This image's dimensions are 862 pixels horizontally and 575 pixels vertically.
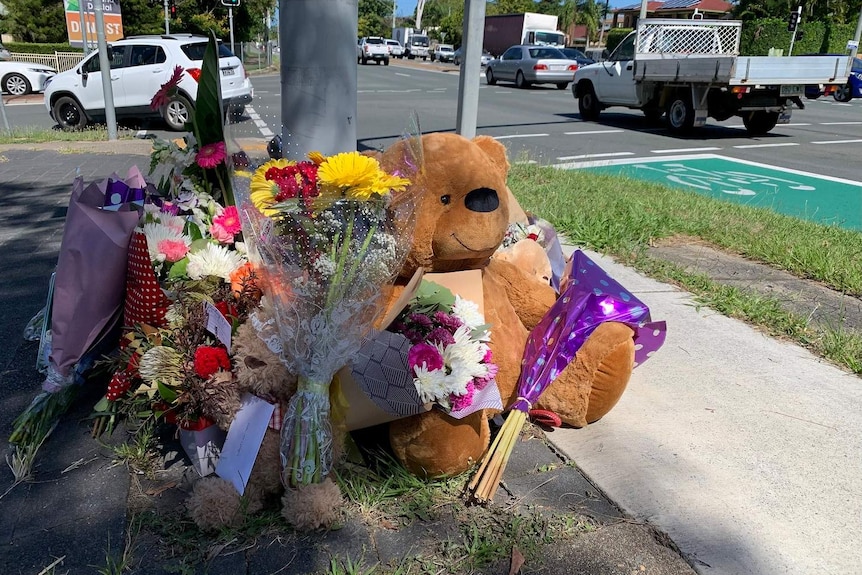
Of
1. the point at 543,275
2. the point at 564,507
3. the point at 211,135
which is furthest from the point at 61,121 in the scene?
the point at 564,507

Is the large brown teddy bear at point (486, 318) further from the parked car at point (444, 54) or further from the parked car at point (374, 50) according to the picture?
the parked car at point (444, 54)

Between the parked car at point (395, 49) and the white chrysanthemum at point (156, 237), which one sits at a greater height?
the parked car at point (395, 49)

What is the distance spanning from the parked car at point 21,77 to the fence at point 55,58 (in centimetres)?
524

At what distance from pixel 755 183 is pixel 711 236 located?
3948 mm

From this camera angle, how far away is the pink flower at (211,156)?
3139 mm

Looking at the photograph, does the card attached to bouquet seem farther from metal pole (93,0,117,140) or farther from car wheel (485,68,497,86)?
car wheel (485,68,497,86)

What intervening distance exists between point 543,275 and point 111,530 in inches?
91.3

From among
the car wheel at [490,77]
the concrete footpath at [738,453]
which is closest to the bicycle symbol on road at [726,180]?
the concrete footpath at [738,453]

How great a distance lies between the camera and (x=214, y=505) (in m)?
2.27

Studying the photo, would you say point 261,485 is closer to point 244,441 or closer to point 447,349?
point 244,441

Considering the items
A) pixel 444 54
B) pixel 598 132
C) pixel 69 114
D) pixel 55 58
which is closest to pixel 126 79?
pixel 69 114

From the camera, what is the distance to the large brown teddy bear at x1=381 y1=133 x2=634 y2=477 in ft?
8.26

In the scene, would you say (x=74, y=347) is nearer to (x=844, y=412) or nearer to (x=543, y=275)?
(x=543, y=275)

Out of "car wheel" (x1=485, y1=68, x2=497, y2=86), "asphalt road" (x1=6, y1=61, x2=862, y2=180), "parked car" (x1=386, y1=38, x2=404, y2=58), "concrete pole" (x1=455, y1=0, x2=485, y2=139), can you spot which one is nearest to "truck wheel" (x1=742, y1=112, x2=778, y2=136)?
"asphalt road" (x1=6, y1=61, x2=862, y2=180)
